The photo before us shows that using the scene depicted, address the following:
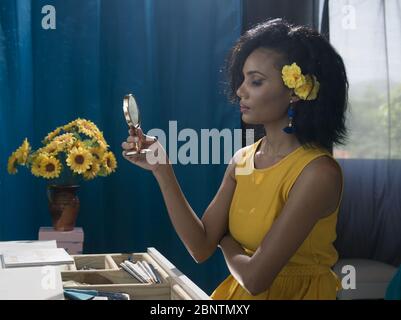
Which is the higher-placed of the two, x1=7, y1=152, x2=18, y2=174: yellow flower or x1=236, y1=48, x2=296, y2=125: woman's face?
x1=236, y1=48, x2=296, y2=125: woman's face

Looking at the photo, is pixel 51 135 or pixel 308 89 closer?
pixel 308 89

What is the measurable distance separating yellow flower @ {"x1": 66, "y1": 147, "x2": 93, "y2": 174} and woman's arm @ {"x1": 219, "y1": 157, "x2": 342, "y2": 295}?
36.9 inches

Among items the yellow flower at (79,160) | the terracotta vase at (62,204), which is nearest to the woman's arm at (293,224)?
the yellow flower at (79,160)

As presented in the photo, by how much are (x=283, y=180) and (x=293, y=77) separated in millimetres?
238

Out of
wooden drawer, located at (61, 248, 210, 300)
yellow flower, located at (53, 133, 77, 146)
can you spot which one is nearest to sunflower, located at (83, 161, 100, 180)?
yellow flower, located at (53, 133, 77, 146)

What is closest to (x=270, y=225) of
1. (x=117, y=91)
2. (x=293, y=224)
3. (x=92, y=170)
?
(x=293, y=224)

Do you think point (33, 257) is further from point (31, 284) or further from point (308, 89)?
point (308, 89)

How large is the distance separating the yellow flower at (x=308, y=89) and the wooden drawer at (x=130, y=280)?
49 centimetres

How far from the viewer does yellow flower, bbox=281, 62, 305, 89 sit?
129 centimetres

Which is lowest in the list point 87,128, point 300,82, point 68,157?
point 68,157

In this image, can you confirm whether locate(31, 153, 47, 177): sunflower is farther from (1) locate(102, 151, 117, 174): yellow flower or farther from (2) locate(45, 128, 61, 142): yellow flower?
(1) locate(102, 151, 117, 174): yellow flower

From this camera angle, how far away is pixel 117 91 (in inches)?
96.9
